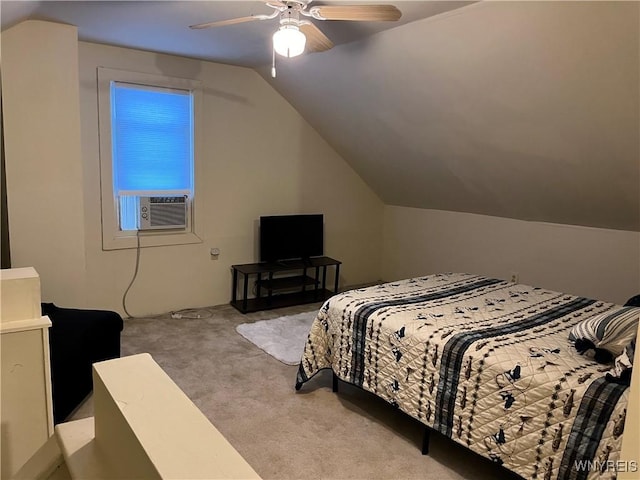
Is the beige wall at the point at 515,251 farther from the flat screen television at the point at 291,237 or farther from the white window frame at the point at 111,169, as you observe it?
the white window frame at the point at 111,169

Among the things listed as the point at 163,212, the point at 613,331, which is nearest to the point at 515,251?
the point at 613,331

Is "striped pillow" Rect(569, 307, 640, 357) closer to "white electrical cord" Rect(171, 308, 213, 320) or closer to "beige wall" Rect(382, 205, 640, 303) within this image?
"beige wall" Rect(382, 205, 640, 303)

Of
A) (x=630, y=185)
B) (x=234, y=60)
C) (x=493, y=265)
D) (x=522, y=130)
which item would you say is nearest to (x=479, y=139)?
(x=522, y=130)

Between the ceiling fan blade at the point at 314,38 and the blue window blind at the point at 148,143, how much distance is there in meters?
1.82

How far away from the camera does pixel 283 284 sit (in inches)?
190

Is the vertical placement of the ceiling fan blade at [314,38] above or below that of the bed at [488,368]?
above

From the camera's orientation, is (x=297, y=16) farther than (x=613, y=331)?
Yes

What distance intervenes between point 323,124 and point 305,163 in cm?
49

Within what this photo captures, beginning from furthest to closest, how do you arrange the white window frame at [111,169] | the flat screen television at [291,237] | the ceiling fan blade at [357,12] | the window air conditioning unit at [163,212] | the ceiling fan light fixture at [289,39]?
the flat screen television at [291,237]
the window air conditioning unit at [163,212]
the white window frame at [111,169]
the ceiling fan light fixture at [289,39]
the ceiling fan blade at [357,12]

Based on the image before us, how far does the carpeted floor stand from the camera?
7.56 ft

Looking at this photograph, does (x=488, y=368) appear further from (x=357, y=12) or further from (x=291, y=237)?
(x=291, y=237)

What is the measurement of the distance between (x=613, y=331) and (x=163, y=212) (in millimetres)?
3614

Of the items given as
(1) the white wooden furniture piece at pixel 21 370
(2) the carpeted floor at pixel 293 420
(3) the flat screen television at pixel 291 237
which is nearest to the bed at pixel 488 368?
(2) the carpeted floor at pixel 293 420

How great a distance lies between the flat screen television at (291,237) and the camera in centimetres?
476
